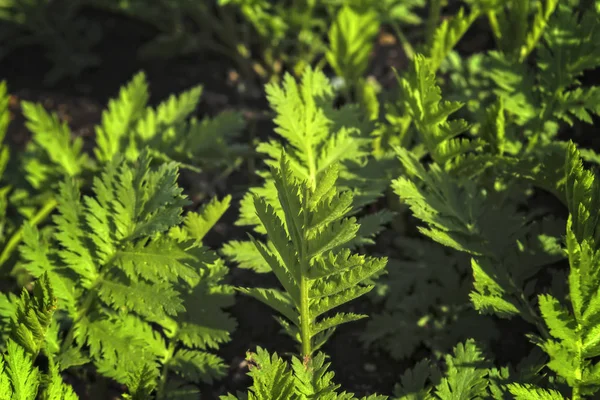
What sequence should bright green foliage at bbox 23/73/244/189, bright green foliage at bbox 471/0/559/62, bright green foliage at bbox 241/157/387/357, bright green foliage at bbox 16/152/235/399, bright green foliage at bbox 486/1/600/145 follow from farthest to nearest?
bright green foliage at bbox 23/73/244/189
bright green foliage at bbox 471/0/559/62
bright green foliage at bbox 486/1/600/145
bright green foliage at bbox 16/152/235/399
bright green foliage at bbox 241/157/387/357

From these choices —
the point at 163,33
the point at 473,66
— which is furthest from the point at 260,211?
the point at 163,33

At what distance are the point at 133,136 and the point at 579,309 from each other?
1427 mm

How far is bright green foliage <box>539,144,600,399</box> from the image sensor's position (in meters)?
1.49

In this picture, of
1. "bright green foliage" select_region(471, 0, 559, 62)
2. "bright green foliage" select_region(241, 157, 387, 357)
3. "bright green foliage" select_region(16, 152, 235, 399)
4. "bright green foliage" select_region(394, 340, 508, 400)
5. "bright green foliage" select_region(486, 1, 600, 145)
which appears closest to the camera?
"bright green foliage" select_region(241, 157, 387, 357)

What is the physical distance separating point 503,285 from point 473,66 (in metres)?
0.93

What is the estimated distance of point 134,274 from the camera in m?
1.76

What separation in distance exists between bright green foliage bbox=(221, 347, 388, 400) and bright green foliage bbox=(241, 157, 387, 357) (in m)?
0.08

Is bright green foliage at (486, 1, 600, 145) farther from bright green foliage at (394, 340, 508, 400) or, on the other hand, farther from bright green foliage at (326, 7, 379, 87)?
bright green foliage at (394, 340, 508, 400)

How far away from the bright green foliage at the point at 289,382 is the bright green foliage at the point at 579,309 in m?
0.40

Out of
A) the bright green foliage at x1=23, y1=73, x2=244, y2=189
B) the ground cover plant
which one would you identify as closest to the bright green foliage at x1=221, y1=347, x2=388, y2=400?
the ground cover plant

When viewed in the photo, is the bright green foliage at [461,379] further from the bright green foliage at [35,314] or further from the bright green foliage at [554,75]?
the bright green foliage at [35,314]

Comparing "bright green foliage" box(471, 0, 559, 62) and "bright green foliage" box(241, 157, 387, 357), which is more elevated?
"bright green foliage" box(471, 0, 559, 62)

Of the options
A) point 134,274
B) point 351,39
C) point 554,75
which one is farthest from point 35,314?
point 554,75

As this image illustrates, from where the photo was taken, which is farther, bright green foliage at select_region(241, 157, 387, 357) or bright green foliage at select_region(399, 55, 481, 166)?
bright green foliage at select_region(399, 55, 481, 166)
